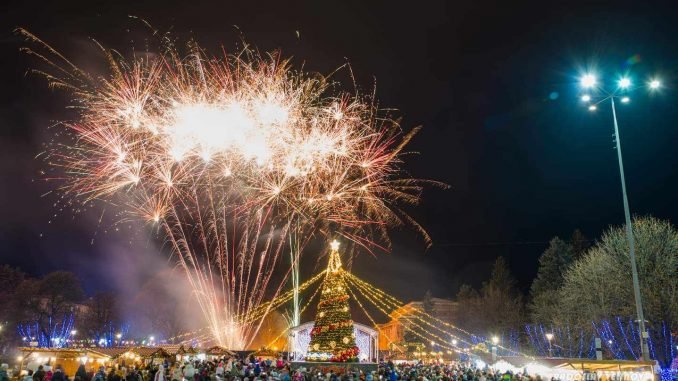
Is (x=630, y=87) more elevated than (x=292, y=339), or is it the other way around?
(x=630, y=87)

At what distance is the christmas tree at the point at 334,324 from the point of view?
89.9ft

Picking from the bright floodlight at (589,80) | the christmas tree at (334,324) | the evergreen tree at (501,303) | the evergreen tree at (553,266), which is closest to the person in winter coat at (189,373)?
the christmas tree at (334,324)

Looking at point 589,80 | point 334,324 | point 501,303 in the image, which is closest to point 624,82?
point 589,80

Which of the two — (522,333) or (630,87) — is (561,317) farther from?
(630,87)

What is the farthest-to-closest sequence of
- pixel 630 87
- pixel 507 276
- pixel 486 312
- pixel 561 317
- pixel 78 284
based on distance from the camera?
pixel 507 276 → pixel 486 312 → pixel 78 284 → pixel 561 317 → pixel 630 87

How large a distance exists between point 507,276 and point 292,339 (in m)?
42.2

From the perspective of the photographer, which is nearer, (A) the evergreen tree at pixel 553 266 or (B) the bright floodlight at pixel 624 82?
(B) the bright floodlight at pixel 624 82

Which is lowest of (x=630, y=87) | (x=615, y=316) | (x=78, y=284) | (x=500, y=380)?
(x=500, y=380)

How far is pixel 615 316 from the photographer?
35.1 m

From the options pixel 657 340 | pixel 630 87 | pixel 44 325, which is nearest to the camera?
pixel 630 87

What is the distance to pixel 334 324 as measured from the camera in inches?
1090

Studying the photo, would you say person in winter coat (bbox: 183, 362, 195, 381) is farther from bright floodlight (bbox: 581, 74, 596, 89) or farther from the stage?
bright floodlight (bbox: 581, 74, 596, 89)

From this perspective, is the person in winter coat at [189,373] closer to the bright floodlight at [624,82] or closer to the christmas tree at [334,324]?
the christmas tree at [334,324]

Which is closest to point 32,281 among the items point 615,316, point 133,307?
point 133,307
